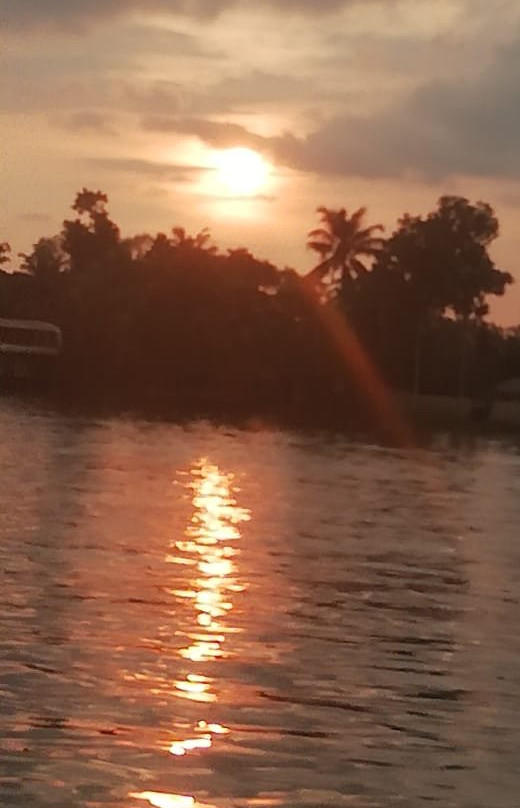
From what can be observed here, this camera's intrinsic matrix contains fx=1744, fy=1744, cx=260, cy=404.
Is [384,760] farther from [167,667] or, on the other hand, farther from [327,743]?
[167,667]

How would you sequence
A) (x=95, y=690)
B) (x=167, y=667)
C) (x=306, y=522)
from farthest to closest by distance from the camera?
(x=306, y=522) < (x=167, y=667) < (x=95, y=690)

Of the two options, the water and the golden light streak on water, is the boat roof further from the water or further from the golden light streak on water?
the water

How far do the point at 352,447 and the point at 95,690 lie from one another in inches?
1398

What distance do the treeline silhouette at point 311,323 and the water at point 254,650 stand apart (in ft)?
175

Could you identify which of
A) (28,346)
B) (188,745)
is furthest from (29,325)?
(188,745)

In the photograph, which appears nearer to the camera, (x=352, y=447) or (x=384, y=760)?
(x=384, y=760)

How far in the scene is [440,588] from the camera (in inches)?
722

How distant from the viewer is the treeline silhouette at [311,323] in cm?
8212

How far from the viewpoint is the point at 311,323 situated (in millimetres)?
83000

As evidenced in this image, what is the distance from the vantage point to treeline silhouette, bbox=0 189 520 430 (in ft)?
269

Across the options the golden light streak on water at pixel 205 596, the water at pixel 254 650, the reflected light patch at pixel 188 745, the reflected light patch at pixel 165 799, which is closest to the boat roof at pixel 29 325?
the golden light streak on water at pixel 205 596

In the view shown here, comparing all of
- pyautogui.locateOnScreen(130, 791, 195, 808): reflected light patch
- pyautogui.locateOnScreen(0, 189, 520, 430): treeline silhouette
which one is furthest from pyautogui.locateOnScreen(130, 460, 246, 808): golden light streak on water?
pyautogui.locateOnScreen(0, 189, 520, 430): treeline silhouette

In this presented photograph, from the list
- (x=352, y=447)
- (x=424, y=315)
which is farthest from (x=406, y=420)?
(x=352, y=447)

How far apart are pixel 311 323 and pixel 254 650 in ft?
227
